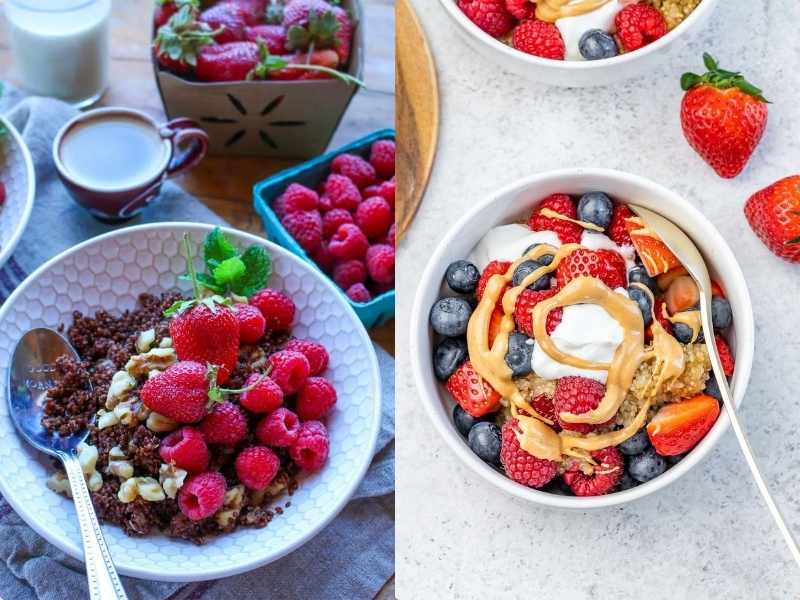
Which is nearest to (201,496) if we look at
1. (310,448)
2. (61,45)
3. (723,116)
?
(310,448)

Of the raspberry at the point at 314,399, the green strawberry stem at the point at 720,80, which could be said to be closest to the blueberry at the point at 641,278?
the green strawberry stem at the point at 720,80

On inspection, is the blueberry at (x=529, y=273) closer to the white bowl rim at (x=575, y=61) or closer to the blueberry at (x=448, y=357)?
the blueberry at (x=448, y=357)

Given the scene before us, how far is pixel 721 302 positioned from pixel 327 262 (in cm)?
86

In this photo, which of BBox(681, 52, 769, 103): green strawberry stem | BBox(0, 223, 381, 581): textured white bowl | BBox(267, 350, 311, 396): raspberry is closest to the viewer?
BBox(681, 52, 769, 103): green strawberry stem

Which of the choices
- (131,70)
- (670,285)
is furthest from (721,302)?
(131,70)

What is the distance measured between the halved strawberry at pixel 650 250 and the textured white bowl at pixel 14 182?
100 centimetres

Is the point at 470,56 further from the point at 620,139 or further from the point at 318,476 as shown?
the point at 318,476

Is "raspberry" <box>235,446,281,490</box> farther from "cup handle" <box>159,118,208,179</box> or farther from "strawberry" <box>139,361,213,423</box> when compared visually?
"cup handle" <box>159,118,208,179</box>

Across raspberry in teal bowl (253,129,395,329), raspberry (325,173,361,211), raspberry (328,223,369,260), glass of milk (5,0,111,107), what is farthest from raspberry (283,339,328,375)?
glass of milk (5,0,111,107)

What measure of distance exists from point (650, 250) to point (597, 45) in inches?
12.1

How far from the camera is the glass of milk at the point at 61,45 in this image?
6.37ft

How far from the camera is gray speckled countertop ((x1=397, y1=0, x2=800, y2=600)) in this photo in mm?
1217

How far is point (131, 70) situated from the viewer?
2.11m

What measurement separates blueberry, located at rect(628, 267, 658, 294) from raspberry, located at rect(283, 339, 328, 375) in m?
0.57
